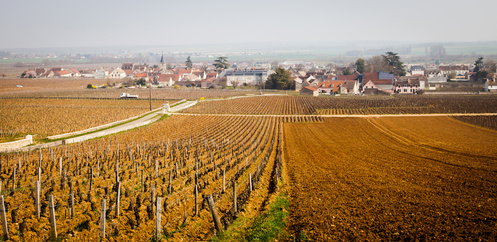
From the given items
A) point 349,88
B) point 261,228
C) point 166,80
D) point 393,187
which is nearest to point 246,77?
point 166,80

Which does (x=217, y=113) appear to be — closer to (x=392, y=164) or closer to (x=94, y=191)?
(x=392, y=164)

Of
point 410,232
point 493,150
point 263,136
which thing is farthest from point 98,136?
point 493,150

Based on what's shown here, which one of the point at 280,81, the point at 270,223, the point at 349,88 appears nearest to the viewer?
the point at 270,223

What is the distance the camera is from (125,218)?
10.6 m

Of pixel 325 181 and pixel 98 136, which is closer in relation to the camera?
pixel 325 181

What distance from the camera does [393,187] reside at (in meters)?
14.4

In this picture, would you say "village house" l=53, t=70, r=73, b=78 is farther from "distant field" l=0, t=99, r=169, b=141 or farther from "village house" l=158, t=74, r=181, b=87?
"distant field" l=0, t=99, r=169, b=141

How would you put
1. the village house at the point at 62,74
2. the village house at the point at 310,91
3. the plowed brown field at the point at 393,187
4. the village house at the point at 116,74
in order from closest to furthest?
1. the plowed brown field at the point at 393,187
2. the village house at the point at 310,91
3. the village house at the point at 62,74
4. the village house at the point at 116,74

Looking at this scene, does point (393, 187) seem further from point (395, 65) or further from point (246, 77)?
point (395, 65)

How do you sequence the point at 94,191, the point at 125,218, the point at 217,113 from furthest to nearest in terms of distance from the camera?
1. the point at 217,113
2. the point at 94,191
3. the point at 125,218

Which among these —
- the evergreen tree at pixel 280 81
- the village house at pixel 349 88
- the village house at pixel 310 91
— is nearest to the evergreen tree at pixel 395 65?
the village house at pixel 349 88

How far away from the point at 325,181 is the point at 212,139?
13302 millimetres

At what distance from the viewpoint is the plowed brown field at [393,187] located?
9.90 m

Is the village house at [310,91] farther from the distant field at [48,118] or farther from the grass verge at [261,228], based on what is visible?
the grass verge at [261,228]
